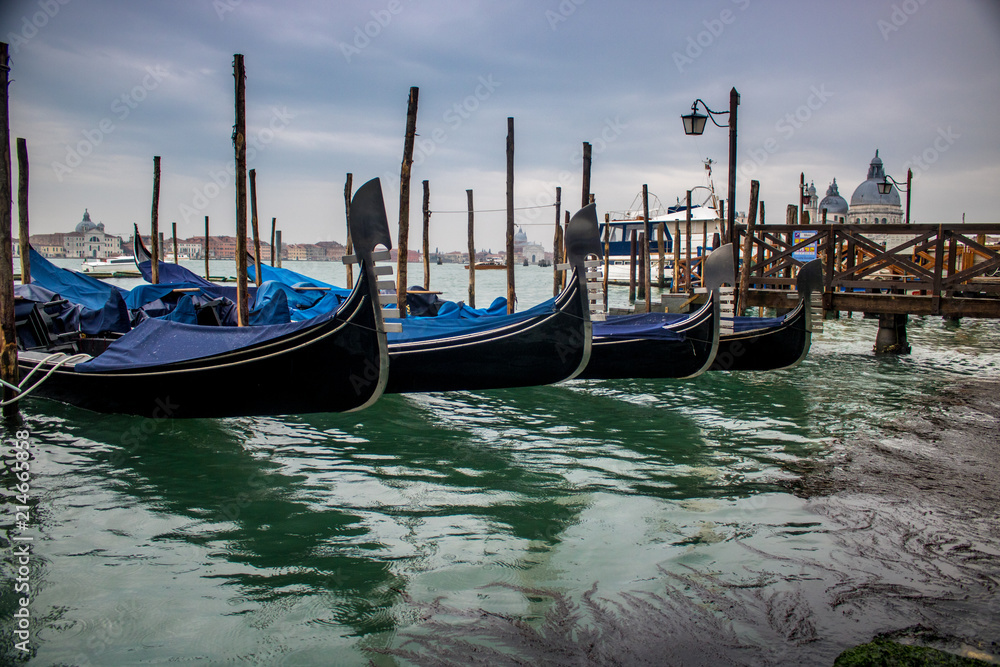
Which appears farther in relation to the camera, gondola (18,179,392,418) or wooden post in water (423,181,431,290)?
→ wooden post in water (423,181,431,290)

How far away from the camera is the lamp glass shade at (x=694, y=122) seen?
7520mm

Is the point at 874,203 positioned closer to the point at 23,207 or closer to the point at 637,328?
the point at 637,328

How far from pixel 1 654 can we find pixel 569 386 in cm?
543

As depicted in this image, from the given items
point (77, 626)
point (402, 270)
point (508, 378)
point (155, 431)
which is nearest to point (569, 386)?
point (508, 378)

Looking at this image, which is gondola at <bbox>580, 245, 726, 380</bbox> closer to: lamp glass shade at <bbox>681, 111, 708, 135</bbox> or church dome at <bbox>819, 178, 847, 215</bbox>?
lamp glass shade at <bbox>681, 111, 708, 135</bbox>

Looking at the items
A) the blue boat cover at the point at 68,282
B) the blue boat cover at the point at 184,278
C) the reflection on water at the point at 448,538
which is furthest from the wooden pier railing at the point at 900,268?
the blue boat cover at the point at 68,282

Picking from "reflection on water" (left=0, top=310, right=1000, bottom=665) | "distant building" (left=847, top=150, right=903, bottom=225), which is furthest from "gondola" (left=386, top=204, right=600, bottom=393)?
"distant building" (left=847, top=150, right=903, bottom=225)

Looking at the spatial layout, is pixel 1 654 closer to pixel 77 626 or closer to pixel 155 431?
pixel 77 626

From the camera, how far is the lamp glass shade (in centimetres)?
752

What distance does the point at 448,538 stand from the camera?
10.4 feet

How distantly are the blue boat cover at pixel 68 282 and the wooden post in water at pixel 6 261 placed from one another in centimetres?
392

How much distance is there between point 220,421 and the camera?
542 cm

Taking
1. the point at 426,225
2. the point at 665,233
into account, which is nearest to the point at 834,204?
the point at 665,233

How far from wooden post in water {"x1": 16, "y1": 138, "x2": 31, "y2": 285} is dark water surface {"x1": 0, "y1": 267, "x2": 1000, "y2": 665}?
3.58 m
